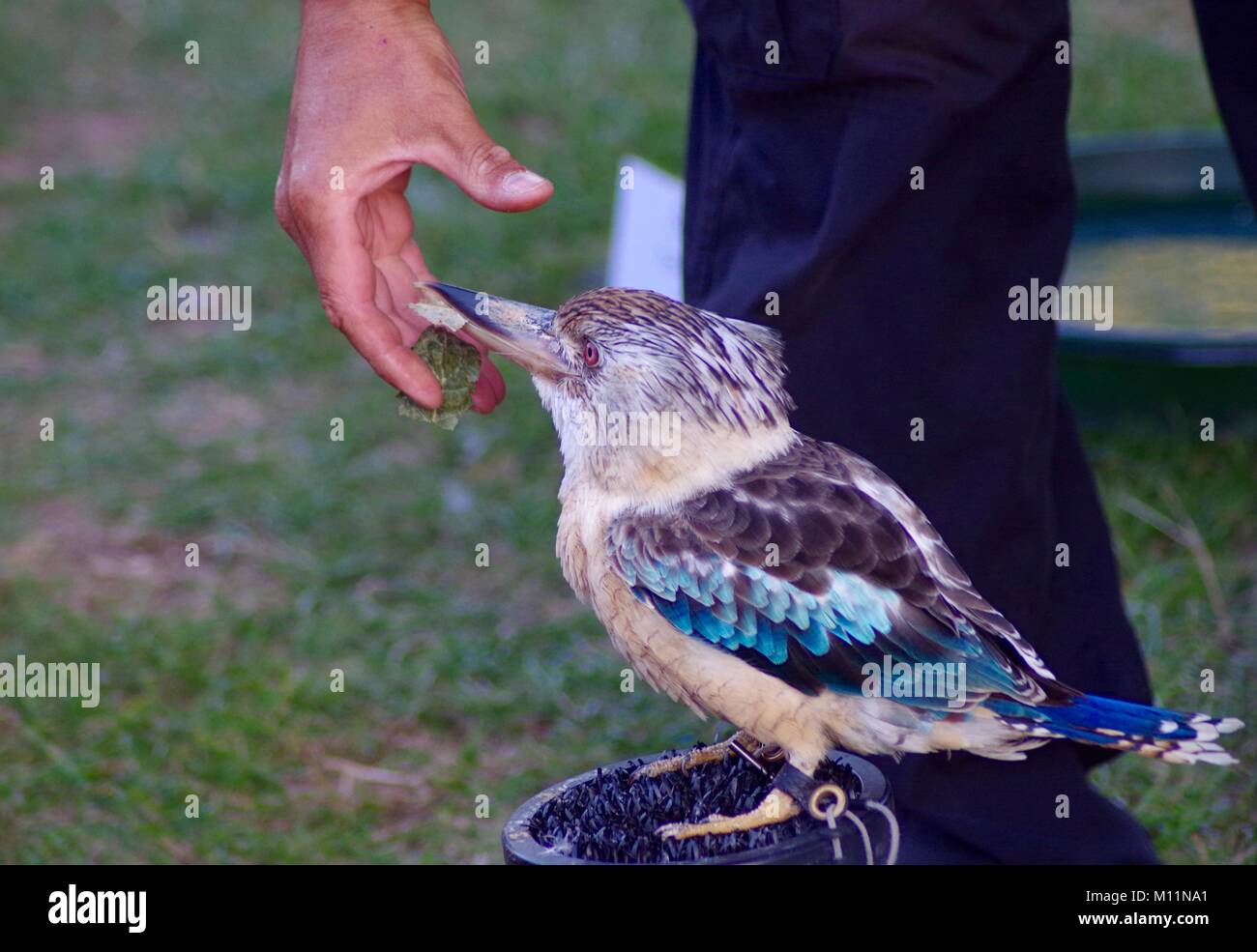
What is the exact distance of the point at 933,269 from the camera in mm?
2648

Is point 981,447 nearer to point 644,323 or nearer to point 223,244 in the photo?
point 644,323

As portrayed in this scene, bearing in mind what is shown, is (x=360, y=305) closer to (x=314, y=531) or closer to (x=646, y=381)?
(x=646, y=381)

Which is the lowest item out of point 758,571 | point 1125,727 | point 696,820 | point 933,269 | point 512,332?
point 696,820

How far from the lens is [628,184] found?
Answer: 145 inches

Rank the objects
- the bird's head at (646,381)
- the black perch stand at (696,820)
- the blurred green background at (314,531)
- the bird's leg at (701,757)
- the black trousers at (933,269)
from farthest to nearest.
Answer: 1. the blurred green background at (314,531)
2. the black trousers at (933,269)
3. the bird's leg at (701,757)
4. the bird's head at (646,381)
5. the black perch stand at (696,820)

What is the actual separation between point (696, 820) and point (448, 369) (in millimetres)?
806

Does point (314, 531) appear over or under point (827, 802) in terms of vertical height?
over

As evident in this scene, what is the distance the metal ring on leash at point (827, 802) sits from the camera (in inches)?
76.2

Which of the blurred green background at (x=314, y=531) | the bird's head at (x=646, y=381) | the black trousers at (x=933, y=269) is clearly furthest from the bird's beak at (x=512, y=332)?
the blurred green background at (x=314, y=531)

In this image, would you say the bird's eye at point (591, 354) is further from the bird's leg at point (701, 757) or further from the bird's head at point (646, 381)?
the bird's leg at point (701, 757)

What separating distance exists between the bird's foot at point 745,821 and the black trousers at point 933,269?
0.75 m

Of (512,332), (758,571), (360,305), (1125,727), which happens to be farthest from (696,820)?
(360,305)

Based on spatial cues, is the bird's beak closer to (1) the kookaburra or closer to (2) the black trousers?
(1) the kookaburra

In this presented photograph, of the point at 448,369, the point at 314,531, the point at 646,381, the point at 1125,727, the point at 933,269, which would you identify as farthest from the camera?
the point at 314,531
